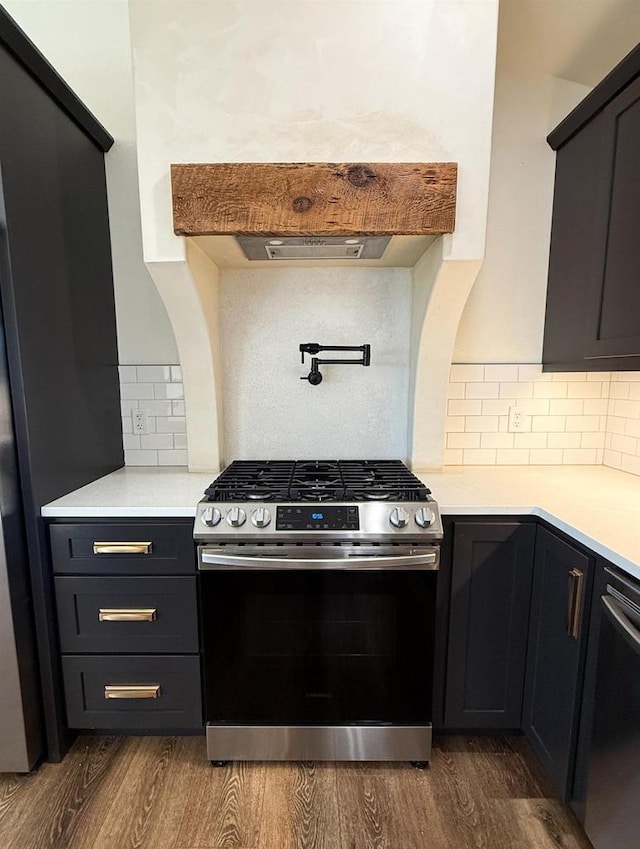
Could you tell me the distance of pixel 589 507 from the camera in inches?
57.5

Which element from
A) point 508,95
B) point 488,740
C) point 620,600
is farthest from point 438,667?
point 508,95

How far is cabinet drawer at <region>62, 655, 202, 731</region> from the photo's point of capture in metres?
1.56

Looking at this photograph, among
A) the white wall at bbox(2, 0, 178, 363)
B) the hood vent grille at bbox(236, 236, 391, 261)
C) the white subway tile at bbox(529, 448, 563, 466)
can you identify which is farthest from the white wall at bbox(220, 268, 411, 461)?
the white subway tile at bbox(529, 448, 563, 466)

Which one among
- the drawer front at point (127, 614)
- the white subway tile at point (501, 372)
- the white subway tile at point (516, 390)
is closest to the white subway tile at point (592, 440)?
the white subway tile at point (516, 390)

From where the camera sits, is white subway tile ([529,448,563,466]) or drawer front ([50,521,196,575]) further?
white subway tile ([529,448,563,466])

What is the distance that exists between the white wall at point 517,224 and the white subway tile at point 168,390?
132cm

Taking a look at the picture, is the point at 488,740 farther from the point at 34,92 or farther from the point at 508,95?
the point at 34,92

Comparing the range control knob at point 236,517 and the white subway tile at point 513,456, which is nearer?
the range control knob at point 236,517

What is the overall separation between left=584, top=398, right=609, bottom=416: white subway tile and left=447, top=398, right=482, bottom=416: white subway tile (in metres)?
0.50

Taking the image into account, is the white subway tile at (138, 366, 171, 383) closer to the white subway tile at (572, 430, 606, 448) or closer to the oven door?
the oven door

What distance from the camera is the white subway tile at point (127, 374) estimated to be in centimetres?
208

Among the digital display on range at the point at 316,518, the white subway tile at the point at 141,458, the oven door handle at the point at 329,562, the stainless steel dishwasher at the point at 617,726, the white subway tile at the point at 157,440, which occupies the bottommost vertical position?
the stainless steel dishwasher at the point at 617,726

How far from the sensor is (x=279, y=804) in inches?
56.5

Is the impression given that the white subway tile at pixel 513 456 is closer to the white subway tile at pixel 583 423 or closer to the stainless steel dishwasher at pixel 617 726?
the white subway tile at pixel 583 423
